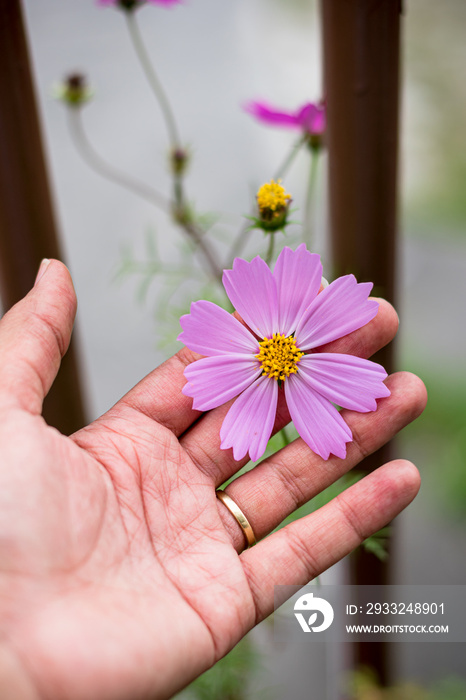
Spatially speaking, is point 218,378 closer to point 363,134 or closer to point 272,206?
point 272,206

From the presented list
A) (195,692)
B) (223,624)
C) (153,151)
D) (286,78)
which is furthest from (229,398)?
(286,78)

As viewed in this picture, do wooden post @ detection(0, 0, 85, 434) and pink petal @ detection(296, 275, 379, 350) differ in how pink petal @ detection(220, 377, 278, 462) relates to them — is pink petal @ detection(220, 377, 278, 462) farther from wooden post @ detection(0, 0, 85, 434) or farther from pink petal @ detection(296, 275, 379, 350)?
wooden post @ detection(0, 0, 85, 434)

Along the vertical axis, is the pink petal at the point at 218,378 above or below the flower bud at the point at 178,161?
below

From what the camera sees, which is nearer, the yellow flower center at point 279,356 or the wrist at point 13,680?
the wrist at point 13,680

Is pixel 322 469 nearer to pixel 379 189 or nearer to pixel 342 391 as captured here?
pixel 342 391

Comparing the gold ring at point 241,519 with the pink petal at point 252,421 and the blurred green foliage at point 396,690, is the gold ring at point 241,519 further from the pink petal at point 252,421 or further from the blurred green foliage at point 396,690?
the blurred green foliage at point 396,690

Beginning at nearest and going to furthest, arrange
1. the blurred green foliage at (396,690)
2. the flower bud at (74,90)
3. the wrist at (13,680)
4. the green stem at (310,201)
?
the wrist at (13,680) < the green stem at (310,201) < the flower bud at (74,90) < the blurred green foliage at (396,690)

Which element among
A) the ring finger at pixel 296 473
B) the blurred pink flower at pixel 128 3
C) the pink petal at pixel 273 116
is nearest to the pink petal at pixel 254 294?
the ring finger at pixel 296 473

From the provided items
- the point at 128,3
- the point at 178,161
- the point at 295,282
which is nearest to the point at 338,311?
the point at 295,282
